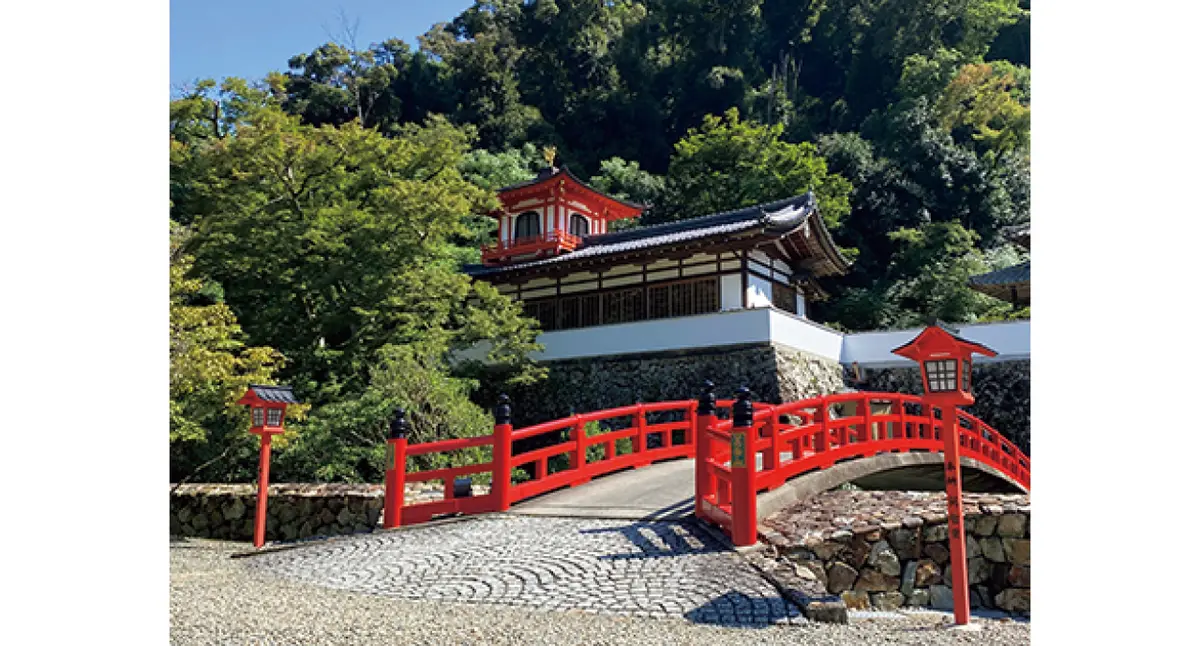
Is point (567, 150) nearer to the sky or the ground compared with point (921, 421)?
nearer to the sky

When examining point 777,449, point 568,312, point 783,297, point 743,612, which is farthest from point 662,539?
point 783,297

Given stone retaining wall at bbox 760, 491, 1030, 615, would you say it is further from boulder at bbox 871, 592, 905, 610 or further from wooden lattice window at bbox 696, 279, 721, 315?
wooden lattice window at bbox 696, 279, 721, 315

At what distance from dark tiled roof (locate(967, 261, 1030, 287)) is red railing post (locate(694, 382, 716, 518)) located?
1369 cm

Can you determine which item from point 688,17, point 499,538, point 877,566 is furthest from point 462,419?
point 688,17

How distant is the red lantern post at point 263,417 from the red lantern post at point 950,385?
5400 mm

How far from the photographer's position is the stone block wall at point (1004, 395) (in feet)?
47.4

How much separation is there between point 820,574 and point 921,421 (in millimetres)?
4366

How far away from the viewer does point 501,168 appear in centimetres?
2794

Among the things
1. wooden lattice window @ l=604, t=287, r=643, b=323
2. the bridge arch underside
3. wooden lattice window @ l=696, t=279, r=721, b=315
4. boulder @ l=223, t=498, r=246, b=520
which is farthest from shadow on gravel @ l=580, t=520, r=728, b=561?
wooden lattice window @ l=604, t=287, r=643, b=323

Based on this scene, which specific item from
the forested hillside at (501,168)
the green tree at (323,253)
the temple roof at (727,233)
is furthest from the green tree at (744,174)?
the green tree at (323,253)

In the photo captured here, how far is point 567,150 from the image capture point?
3541 centimetres

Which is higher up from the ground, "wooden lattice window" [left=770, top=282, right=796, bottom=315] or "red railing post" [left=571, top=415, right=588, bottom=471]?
"wooden lattice window" [left=770, top=282, right=796, bottom=315]

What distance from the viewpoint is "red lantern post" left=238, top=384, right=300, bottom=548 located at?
7.20 meters

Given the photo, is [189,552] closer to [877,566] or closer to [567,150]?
[877,566]
